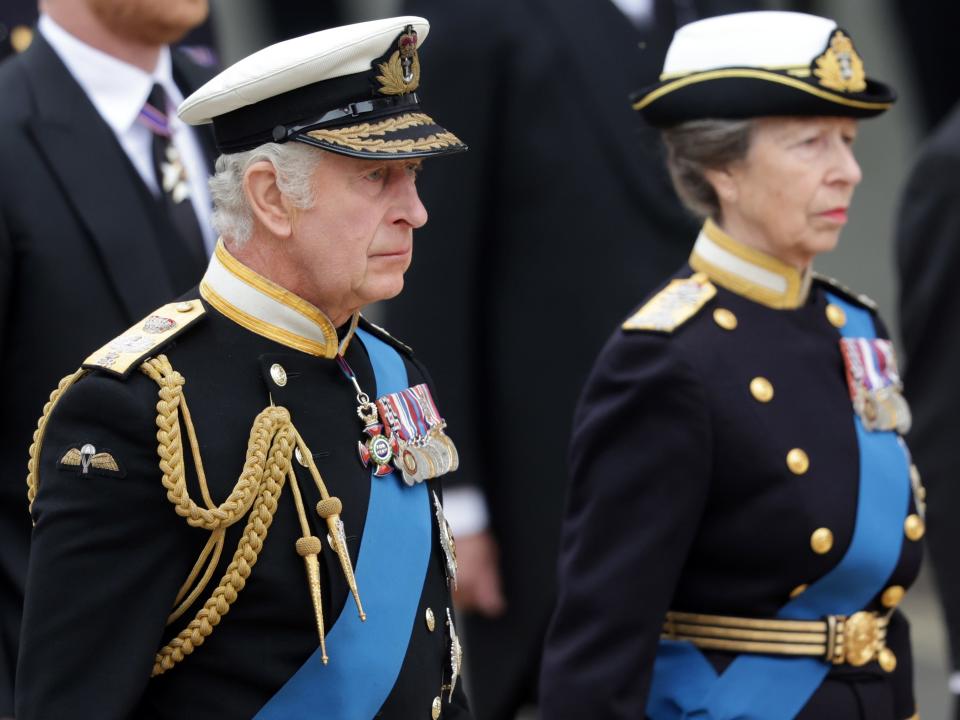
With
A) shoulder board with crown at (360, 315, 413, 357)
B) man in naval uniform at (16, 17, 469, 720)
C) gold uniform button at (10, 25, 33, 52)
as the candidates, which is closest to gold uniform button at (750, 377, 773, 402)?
shoulder board with crown at (360, 315, 413, 357)

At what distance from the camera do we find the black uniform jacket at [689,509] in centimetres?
374

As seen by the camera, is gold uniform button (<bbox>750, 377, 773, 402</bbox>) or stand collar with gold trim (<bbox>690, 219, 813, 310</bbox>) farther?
stand collar with gold trim (<bbox>690, 219, 813, 310</bbox>)

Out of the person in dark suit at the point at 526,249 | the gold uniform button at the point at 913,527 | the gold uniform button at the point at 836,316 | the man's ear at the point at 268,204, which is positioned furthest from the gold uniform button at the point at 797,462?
the person in dark suit at the point at 526,249

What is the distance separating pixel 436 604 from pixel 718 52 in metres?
1.27

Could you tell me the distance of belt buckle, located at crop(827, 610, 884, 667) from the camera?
12.5 ft

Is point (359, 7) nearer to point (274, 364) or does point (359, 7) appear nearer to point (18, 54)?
point (18, 54)

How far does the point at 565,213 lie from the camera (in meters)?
5.05

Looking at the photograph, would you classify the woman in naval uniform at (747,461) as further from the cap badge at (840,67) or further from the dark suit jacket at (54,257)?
the dark suit jacket at (54,257)

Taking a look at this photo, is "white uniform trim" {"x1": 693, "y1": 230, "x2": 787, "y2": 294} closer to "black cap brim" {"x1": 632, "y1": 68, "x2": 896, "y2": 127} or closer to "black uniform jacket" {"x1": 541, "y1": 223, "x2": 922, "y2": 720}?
"black uniform jacket" {"x1": 541, "y1": 223, "x2": 922, "y2": 720}

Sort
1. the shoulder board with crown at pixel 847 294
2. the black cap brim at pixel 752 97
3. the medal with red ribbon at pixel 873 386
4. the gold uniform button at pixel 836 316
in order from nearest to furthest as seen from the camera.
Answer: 1. the black cap brim at pixel 752 97
2. the medal with red ribbon at pixel 873 386
3. the gold uniform button at pixel 836 316
4. the shoulder board with crown at pixel 847 294

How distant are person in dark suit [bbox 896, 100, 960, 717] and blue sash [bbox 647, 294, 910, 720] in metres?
1.21

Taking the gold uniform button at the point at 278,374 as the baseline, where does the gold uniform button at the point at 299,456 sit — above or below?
below

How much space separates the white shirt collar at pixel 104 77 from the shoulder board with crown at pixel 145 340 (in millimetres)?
1057

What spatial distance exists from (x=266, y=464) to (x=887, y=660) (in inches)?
55.9
